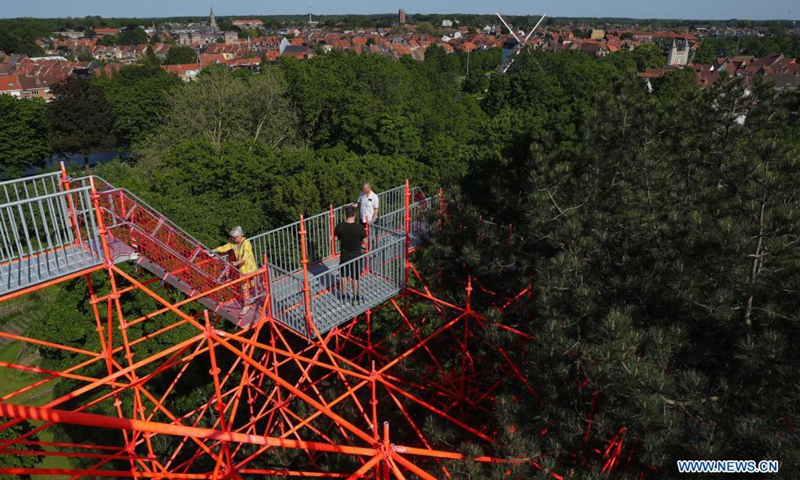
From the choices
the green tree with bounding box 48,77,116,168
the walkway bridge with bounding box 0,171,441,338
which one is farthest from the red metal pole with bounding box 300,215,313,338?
the green tree with bounding box 48,77,116,168

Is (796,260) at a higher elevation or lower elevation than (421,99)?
higher

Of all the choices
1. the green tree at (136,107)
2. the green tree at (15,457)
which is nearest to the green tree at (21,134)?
the green tree at (136,107)

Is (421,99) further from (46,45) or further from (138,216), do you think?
(46,45)

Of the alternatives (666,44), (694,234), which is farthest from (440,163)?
(666,44)

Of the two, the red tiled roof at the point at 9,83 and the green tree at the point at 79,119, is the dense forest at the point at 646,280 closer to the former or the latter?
the green tree at the point at 79,119

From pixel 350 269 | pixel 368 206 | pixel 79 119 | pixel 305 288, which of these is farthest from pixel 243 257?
pixel 79 119
